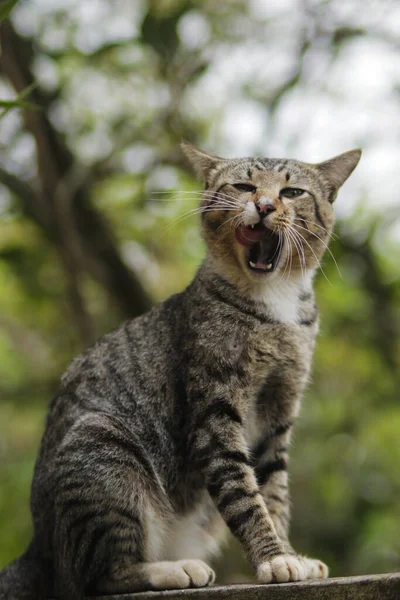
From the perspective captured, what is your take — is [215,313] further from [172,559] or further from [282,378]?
[172,559]

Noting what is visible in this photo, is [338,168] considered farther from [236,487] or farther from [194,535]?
[194,535]

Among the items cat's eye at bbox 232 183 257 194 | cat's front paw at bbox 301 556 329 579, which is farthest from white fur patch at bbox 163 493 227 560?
cat's eye at bbox 232 183 257 194

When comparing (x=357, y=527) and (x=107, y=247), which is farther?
(x=357, y=527)

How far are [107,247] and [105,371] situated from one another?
10.8ft

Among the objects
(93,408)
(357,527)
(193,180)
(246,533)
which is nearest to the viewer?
(246,533)

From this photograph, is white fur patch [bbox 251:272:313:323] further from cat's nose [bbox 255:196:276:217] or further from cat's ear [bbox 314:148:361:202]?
cat's ear [bbox 314:148:361:202]

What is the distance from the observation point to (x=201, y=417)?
2.85 m

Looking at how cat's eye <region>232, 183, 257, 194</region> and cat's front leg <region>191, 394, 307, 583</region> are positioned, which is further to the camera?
cat's eye <region>232, 183, 257, 194</region>

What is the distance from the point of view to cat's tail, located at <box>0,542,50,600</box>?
9.16 ft

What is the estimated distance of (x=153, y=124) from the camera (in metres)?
5.76

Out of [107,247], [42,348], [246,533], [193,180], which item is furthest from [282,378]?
[42,348]

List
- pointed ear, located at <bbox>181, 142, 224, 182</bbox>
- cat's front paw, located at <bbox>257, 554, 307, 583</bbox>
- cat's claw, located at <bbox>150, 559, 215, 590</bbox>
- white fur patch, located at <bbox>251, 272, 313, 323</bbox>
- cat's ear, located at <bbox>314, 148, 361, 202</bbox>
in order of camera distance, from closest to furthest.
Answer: cat's front paw, located at <bbox>257, 554, 307, 583</bbox>, cat's claw, located at <bbox>150, 559, 215, 590</bbox>, white fur patch, located at <bbox>251, 272, 313, 323</bbox>, cat's ear, located at <bbox>314, 148, 361, 202</bbox>, pointed ear, located at <bbox>181, 142, 224, 182</bbox>

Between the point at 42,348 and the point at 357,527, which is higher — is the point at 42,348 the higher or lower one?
the higher one

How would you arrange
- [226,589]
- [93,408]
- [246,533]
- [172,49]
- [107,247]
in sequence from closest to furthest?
[226,589] < [246,533] < [93,408] < [172,49] < [107,247]
